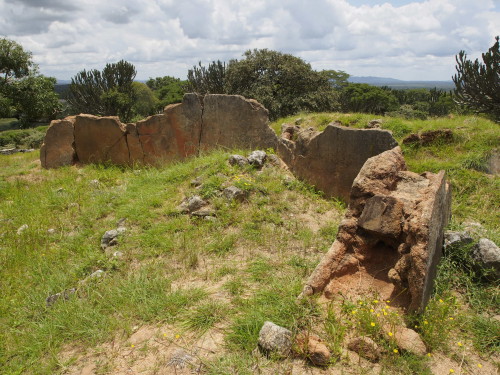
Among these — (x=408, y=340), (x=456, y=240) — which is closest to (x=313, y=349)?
(x=408, y=340)

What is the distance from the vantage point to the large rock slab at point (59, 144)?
8.88m

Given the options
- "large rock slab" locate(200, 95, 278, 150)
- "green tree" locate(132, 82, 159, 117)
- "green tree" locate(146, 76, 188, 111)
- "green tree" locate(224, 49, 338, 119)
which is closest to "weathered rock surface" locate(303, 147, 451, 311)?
"large rock slab" locate(200, 95, 278, 150)

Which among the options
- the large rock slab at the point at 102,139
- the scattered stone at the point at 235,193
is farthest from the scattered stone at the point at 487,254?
the large rock slab at the point at 102,139

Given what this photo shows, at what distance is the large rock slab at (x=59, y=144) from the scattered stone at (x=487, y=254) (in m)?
8.35

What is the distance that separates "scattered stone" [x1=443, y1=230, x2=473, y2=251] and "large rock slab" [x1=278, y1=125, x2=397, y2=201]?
1720 millimetres

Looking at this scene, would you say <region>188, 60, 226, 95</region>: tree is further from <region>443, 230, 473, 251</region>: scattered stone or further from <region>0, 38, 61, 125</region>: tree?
<region>443, 230, 473, 251</region>: scattered stone

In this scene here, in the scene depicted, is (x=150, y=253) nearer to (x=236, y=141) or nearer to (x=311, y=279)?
(x=311, y=279)

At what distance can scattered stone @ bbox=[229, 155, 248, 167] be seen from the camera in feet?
21.6

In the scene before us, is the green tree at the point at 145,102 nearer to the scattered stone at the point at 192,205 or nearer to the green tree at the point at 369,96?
the green tree at the point at 369,96

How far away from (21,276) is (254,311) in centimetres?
302

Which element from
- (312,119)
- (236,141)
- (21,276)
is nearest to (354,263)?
(21,276)

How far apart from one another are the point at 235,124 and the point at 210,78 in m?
13.3

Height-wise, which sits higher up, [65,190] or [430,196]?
[430,196]

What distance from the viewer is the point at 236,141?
26.0 feet
